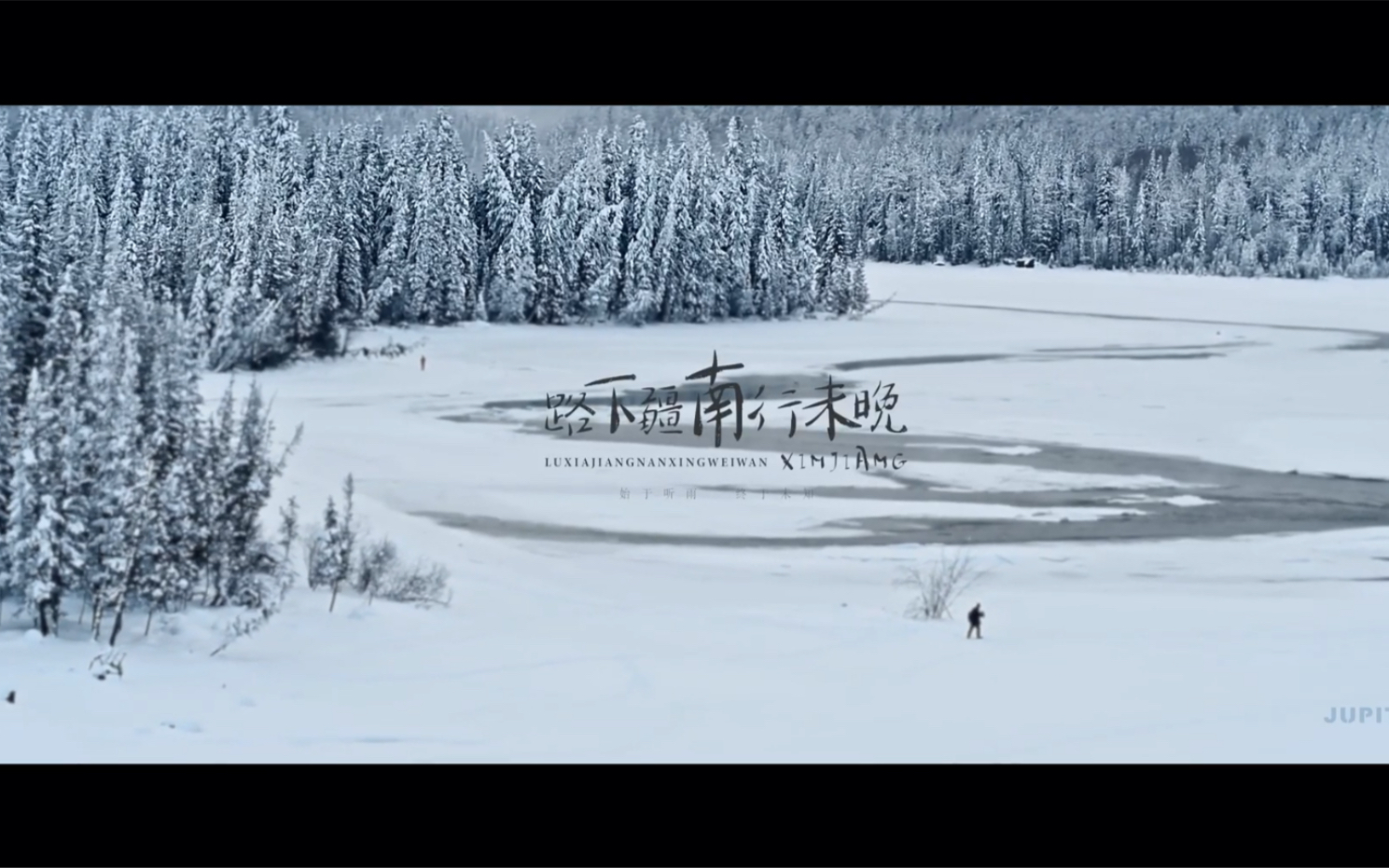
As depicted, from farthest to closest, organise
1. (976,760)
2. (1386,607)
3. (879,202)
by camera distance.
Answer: (879,202) → (1386,607) → (976,760)

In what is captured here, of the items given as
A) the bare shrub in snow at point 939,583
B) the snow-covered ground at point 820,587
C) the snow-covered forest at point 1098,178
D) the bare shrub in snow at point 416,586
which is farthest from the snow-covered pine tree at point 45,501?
the bare shrub in snow at point 939,583

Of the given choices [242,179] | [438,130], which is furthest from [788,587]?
[242,179]

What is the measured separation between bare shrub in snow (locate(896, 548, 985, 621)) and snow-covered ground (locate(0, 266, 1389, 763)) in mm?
55

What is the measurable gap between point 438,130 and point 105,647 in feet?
8.44

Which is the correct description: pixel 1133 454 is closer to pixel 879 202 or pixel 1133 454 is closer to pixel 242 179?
pixel 879 202

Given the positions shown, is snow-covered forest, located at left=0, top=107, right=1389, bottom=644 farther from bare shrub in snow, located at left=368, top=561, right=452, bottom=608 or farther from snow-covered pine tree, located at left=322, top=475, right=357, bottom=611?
bare shrub in snow, located at left=368, top=561, right=452, bottom=608

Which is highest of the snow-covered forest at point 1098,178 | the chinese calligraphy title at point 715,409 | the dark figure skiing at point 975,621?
the snow-covered forest at point 1098,178

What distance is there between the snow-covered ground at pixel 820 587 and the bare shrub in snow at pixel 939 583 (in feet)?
0.18

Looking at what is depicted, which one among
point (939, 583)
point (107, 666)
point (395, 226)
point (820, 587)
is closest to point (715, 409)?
point (820, 587)

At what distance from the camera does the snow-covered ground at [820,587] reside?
5457 millimetres

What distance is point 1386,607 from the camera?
5.81 meters

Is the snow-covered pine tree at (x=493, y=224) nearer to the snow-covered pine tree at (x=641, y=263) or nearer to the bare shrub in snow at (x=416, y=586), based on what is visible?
the snow-covered pine tree at (x=641, y=263)

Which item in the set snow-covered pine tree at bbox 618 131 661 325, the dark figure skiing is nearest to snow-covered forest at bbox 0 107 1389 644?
snow-covered pine tree at bbox 618 131 661 325

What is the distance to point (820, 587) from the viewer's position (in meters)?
5.76
